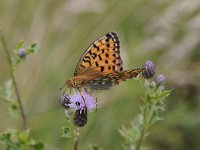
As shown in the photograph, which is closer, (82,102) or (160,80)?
(160,80)

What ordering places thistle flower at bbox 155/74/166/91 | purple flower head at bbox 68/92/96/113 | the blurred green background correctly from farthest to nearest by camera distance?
the blurred green background, purple flower head at bbox 68/92/96/113, thistle flower at bbox 155/74/166/91

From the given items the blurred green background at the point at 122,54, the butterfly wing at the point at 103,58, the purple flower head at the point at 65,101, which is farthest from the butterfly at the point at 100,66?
the blurred green background at the point at 122,54

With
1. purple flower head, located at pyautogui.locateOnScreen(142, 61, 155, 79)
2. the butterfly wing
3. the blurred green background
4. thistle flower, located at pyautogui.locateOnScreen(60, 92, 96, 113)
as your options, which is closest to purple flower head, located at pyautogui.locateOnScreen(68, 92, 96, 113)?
Result: thistle flower, located at pyautogui.locateOnScreen(60, 92, 96, 113)

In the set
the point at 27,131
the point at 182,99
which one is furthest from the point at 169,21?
the point at 27,131

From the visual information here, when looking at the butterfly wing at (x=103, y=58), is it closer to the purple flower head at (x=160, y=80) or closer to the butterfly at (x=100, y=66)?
the butterfly at (x=100, y=66)

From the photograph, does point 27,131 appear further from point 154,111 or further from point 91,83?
point 154,111

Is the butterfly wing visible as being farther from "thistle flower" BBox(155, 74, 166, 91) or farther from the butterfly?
"thistle flower" BBox(155, 74, 166, 91)

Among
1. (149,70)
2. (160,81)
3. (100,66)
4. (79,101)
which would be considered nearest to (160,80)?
(160,81)

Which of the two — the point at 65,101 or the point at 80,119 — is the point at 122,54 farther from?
the point at 80,119
